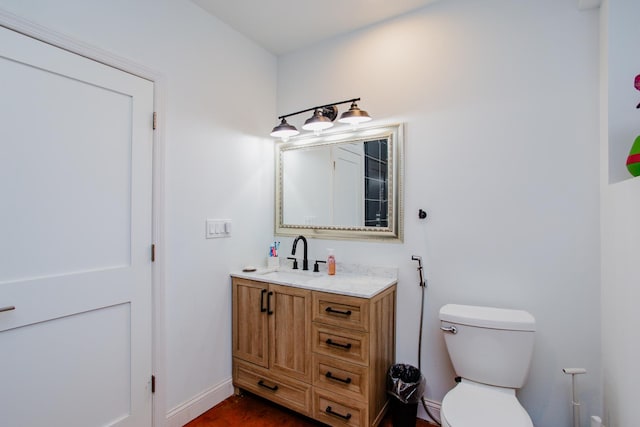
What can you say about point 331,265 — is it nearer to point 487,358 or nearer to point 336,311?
point 336,311

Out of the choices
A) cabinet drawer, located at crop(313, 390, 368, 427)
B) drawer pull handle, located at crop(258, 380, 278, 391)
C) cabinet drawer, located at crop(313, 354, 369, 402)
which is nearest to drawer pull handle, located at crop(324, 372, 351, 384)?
cabinet drawer, located at crop(313, 354, 369, 402)

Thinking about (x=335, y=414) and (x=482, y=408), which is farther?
(x=335, y=414)

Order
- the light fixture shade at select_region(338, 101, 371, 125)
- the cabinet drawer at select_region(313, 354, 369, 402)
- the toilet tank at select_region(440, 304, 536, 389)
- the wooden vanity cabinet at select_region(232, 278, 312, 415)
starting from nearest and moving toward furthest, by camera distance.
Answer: the toilet tank at select_region(440, 304, 536, 389)
the cabinet drawer at select_region(313, 354, 369, 402)
the wooden vanity cabinet at select_region(232, 278, 312, 415)
the light fixture shade at select_region(338, 101, 371, 125)

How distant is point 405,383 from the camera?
184cm

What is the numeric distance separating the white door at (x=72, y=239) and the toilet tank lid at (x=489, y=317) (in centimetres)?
174

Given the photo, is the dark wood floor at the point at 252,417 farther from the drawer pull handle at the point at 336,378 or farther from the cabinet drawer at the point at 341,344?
the cabinet drawer at the point at 341,344

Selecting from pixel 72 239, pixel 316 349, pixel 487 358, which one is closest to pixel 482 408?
pixel 487 358

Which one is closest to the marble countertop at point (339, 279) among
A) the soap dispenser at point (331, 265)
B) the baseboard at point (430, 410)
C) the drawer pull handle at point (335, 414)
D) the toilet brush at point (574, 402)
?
the soap dispenser at point (331, 265)

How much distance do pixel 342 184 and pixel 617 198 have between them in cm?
153

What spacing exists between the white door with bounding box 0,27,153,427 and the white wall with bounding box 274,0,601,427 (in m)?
1.49

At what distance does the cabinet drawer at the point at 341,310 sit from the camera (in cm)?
170

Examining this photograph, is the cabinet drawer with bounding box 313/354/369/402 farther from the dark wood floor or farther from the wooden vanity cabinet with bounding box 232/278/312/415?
the dark wood floor

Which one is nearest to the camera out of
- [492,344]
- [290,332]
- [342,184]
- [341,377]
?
[492,344]

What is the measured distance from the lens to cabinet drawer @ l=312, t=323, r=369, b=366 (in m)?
1.70
